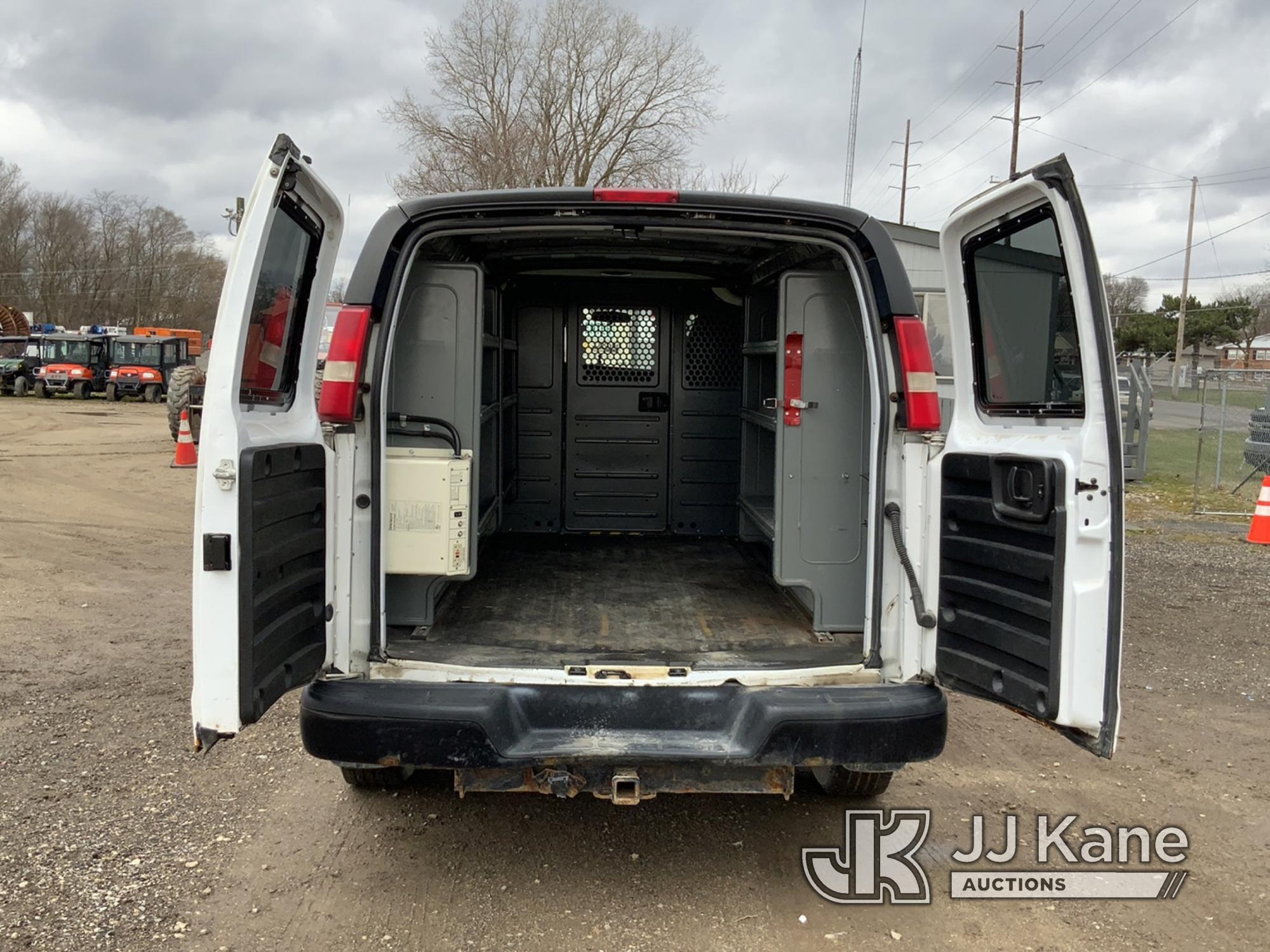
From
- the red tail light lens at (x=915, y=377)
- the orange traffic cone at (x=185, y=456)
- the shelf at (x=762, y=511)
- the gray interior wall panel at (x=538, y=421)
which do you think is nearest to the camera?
the red tail light lens at (x=915, y=377)

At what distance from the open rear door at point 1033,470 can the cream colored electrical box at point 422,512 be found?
162cm

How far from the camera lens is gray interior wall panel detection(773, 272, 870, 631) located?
369cm

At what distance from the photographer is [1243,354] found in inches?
2504

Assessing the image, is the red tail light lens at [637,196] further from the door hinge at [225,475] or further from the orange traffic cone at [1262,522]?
the orange traffic cone at [1262,522]

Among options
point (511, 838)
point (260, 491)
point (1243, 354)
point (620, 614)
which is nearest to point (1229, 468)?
point (620, 614)

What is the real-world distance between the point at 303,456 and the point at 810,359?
1843 millimetres

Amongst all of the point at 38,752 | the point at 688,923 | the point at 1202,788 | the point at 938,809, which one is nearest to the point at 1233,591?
the point at 1202,788

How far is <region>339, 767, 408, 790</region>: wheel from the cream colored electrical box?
91 cm

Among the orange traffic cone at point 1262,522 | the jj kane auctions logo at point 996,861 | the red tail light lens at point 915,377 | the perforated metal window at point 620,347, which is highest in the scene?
the perforated metal window at point 620,347

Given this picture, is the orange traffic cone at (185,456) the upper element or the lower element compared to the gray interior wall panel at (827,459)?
lower

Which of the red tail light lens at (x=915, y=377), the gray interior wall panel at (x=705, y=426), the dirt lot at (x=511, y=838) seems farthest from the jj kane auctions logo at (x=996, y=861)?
the gray interior wall panel at (x=705, y=426)

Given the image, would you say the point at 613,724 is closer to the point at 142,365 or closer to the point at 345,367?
the point at 345,367

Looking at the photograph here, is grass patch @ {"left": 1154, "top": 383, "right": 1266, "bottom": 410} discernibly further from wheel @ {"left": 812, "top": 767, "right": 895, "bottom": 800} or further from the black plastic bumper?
the black plastic bumper

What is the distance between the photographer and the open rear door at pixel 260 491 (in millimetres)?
2637
